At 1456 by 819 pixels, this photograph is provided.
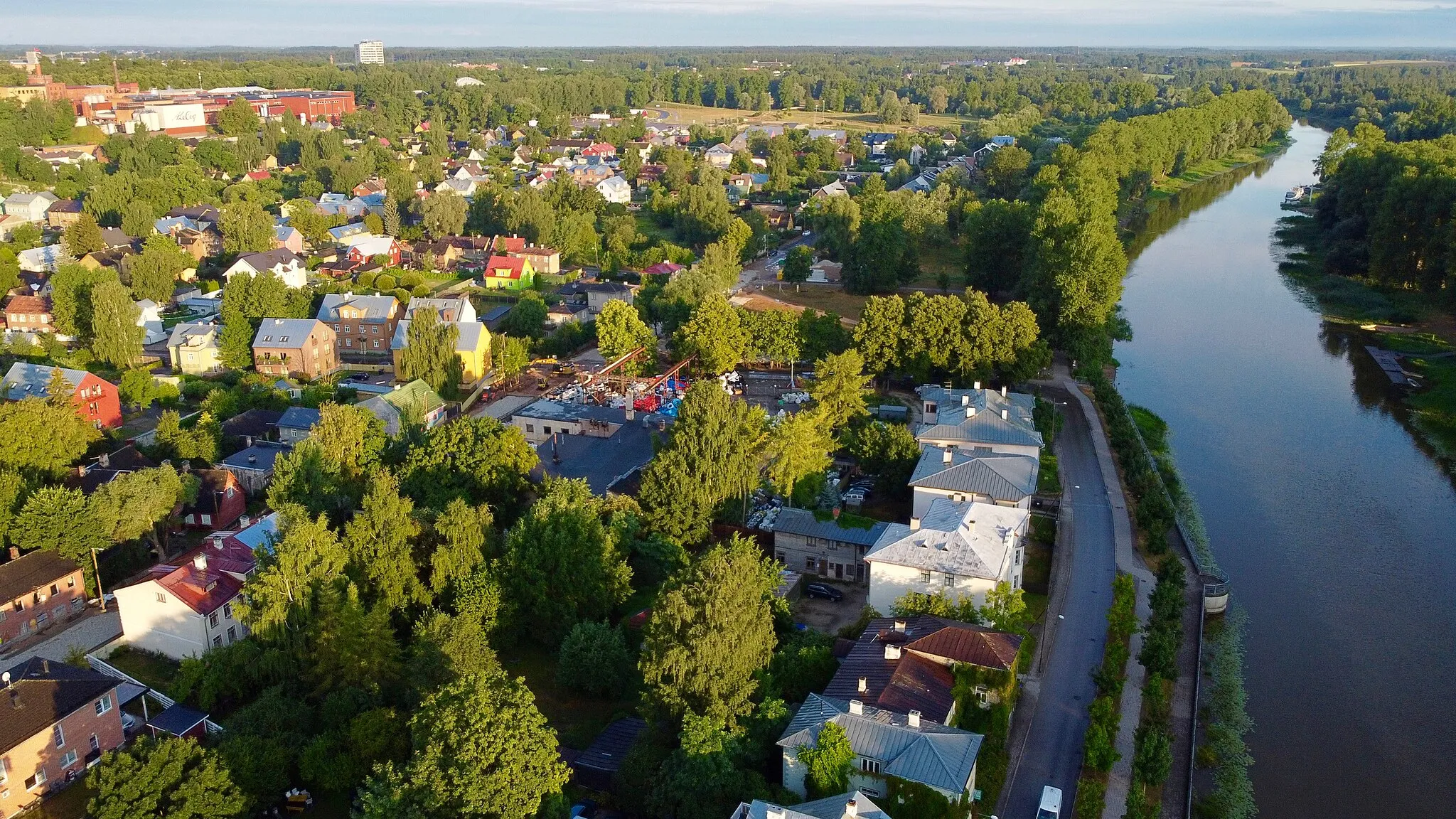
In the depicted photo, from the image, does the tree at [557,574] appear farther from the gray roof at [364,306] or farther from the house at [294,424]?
the gray roof at [364,306]

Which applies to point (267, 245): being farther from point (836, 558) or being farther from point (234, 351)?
point (836, 558)

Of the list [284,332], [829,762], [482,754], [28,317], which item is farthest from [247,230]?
[829,762]

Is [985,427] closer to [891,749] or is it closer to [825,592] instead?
[825,592]

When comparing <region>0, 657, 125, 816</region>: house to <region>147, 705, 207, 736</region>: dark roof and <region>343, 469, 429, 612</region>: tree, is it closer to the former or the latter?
<region>147, 705, 207, 736</region>: dark roof

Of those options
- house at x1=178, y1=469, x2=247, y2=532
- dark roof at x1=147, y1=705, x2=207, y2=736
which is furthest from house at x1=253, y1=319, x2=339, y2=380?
dark roof at x1=147, y1=705, x2=207, y2=736

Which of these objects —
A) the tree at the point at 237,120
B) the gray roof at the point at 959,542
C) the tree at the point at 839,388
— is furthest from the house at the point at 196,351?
the tree at the point at 237,120
